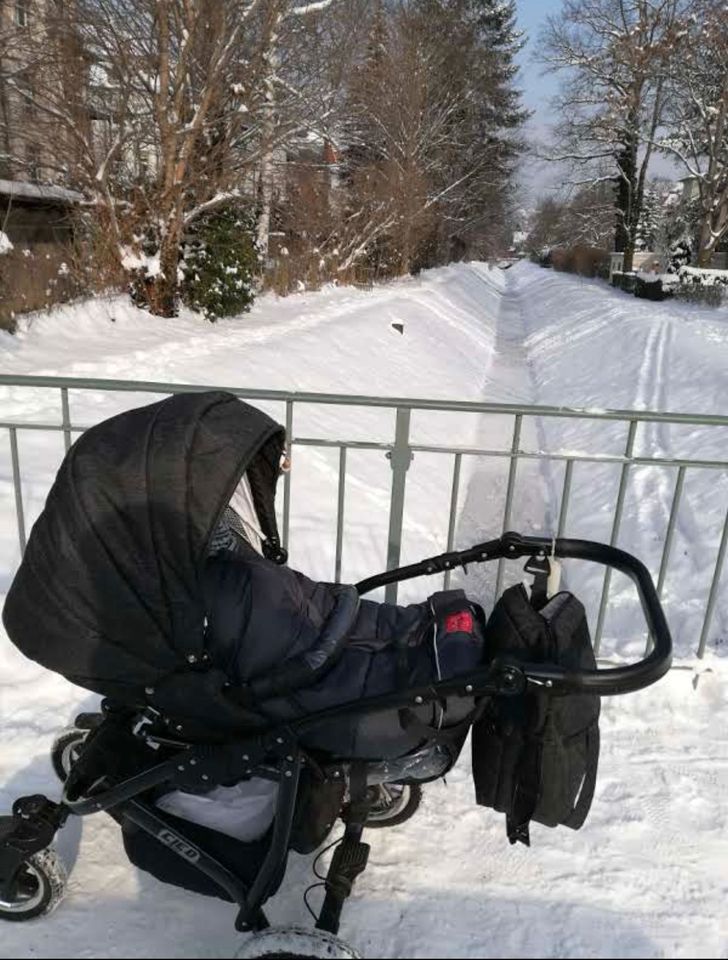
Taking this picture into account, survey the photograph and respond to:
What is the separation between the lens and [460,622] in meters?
2.09

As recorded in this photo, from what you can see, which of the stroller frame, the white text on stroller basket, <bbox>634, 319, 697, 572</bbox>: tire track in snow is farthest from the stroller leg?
<bbox>634, 319, 697, 572</bbox>: tire track in snow

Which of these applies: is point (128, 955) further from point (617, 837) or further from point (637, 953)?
point (617, 837)

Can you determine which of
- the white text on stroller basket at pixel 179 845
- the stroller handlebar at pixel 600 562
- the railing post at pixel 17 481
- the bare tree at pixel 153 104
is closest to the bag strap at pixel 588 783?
the stroller handlebar at pixel 600 562

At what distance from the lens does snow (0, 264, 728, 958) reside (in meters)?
2.22

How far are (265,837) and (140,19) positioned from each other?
41.4 feet

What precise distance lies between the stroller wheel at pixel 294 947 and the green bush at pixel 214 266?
40.1ft

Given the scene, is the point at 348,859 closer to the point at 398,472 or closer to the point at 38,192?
the point at 398,472

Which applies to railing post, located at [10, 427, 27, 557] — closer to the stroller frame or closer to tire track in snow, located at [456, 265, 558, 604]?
the stroller frame

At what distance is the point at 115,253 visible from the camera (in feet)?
38.2

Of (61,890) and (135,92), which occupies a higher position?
(135,92)

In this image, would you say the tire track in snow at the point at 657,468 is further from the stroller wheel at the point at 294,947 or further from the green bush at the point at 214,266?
the green bush at the point at 214,266

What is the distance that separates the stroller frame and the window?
11.4m

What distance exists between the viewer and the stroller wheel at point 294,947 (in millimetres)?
1750

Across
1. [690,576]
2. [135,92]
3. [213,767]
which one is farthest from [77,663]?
[135,92]
